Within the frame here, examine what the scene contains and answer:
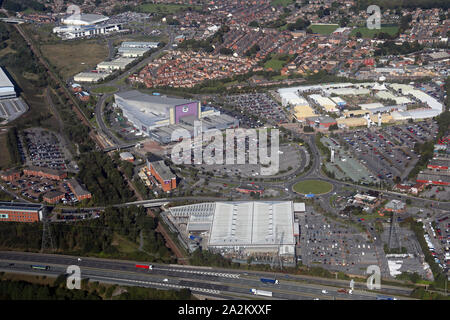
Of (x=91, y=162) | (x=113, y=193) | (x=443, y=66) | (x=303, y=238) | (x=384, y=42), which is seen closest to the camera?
(x=303, y=238)

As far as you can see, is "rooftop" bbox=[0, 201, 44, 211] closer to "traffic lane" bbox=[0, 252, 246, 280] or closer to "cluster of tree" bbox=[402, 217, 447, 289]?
"traffic lane" bbox=[0, 252, 246, 280]

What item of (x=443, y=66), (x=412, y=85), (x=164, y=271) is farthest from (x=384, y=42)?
(x=164, y=271)

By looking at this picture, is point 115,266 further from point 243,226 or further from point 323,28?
point 323,28

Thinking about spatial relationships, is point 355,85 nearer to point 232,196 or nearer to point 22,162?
point 232,196

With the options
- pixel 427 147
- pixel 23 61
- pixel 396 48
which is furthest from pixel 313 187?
pixel 23 61

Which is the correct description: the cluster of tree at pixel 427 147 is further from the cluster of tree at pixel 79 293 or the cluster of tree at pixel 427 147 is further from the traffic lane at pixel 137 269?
the cluster of tree at pixel 79 293

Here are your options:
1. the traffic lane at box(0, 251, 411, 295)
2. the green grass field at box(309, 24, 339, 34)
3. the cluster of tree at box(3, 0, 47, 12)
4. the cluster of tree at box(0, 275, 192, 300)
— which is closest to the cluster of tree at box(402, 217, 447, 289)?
the traffic lane at box(0, 251, 411, 295)

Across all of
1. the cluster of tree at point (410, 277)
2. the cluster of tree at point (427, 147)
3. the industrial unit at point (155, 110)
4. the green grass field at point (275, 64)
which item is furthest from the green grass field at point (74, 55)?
the cluster of tree at point (410, 277)
